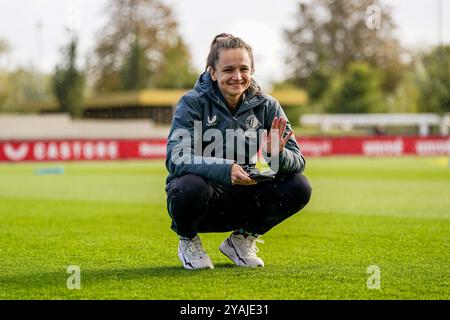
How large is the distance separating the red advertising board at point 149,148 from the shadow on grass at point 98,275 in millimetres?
26846

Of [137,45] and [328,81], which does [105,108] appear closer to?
[137,45]

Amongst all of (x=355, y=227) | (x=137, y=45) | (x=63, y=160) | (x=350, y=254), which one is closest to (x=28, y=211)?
(x=355, y=227)

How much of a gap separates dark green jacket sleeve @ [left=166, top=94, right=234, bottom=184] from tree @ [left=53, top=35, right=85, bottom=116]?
4301 cm

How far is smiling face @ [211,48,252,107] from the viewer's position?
18.9ft

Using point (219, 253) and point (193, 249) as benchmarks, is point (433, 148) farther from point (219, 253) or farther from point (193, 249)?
point (193, 249)

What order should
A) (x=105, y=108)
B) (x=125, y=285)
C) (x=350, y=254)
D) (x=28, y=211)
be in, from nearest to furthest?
(x=125, y=285), (x=350, y=254), (x=28, y=211), (x=105, y=108)

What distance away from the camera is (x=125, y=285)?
530 centimetres

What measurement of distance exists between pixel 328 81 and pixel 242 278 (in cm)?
5402

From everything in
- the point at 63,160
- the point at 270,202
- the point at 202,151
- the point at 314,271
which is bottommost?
the point at 63,160

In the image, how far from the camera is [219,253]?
715cm

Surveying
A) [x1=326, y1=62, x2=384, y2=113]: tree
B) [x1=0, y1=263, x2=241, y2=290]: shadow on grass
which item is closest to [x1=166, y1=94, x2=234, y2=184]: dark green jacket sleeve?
[x1=0, y1=263, x2=241, y2=290]: shadow on grass

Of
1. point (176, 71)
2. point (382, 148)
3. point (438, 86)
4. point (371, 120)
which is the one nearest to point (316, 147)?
point (382, 148)

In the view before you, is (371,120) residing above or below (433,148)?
below

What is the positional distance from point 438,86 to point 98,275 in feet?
171
